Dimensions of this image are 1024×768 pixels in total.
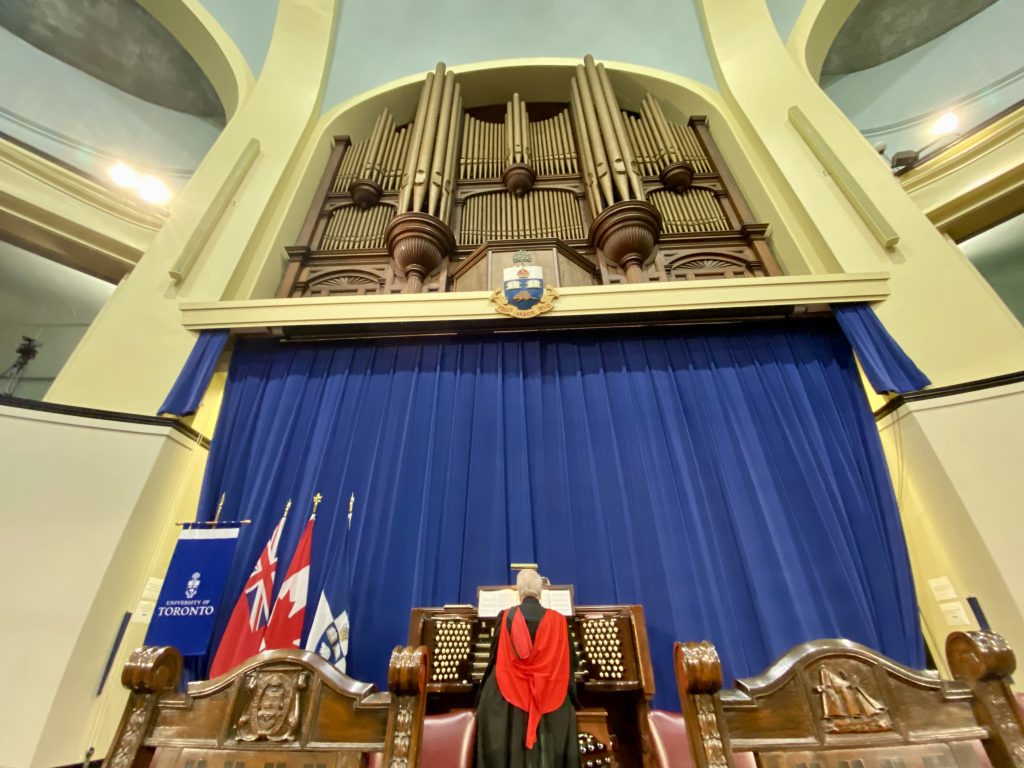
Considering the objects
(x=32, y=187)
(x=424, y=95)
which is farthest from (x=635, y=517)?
(x=424, y=95)

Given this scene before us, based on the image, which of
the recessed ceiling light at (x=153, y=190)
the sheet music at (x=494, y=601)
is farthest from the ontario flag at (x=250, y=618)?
the recessed ceiling light at (x=153, y=190)

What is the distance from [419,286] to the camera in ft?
12.7

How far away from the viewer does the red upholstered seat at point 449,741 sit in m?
1.46

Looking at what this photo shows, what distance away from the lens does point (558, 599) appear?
6.54 feet

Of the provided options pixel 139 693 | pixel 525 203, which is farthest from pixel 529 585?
pixel 525 203

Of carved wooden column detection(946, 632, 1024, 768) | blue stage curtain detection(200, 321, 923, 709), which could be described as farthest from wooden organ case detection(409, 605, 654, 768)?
carved wooden column detection(946, 632, 1024, 768)

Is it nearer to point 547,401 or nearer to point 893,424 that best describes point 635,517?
point 547,401

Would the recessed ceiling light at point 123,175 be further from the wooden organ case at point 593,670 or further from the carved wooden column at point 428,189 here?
the wooden organ case at point 593,670

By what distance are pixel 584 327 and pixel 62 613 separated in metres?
3.36

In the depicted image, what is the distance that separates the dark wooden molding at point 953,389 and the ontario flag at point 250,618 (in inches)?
149

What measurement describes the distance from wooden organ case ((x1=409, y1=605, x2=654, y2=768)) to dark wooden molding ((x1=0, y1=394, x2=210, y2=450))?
1977mm

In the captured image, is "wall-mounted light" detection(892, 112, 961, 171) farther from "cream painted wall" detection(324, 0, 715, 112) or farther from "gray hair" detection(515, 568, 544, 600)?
"gray hair" detection(515, 568, 544, 600)

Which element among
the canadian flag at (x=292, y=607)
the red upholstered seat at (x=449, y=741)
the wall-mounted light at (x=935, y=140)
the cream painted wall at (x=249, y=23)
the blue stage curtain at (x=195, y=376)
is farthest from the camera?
the cream painted wall at (x=249, y=23)

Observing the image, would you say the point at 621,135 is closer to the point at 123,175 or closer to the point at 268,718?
the point at 123,175
